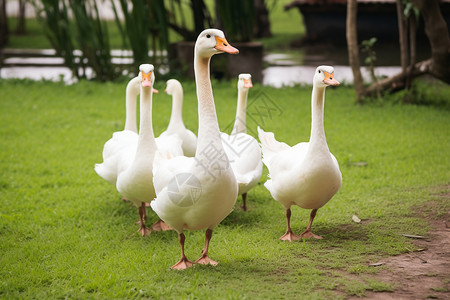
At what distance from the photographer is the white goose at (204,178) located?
376 centimetres

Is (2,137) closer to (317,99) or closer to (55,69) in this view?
(317,99)

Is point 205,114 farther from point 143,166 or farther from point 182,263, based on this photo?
point 182,263

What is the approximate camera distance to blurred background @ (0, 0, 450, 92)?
1124cm

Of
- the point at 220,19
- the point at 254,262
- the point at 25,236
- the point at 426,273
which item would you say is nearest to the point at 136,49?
the point at 220,19

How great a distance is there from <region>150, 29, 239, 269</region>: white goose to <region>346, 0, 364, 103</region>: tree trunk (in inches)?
237

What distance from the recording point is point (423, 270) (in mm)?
3955

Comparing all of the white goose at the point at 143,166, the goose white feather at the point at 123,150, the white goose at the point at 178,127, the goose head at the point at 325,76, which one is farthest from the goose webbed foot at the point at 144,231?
the goose head at the point at 325,76

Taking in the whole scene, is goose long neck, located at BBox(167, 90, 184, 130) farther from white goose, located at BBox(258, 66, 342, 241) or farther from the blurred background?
the blurred background

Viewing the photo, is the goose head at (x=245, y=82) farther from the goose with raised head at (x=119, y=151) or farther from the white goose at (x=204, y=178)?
the white goose at (x=204, y=178)

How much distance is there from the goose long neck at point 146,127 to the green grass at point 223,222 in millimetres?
875

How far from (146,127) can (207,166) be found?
1.28 meters

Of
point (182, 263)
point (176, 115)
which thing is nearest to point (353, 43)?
point (176, 115)

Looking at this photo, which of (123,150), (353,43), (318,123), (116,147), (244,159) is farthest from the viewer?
(353,43)

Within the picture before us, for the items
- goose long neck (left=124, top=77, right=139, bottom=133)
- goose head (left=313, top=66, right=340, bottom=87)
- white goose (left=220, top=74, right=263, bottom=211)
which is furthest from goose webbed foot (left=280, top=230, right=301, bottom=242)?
goose long neck (left=124, top=77, right=139, bottom=133)
